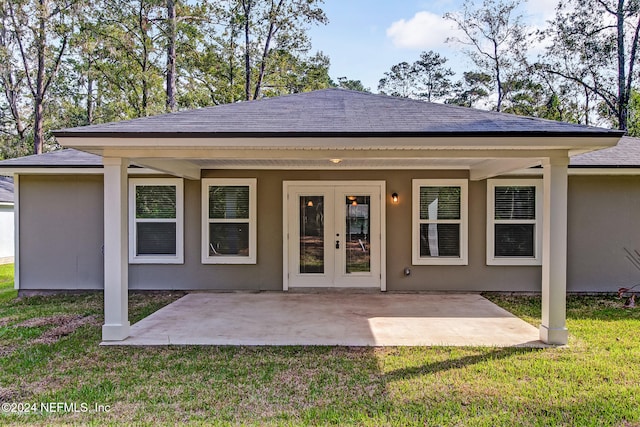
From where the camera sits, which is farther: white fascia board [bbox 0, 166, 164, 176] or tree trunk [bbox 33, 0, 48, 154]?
tree trunk [bbox 33, 0, 48, 154]

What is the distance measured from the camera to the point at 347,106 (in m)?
6.06

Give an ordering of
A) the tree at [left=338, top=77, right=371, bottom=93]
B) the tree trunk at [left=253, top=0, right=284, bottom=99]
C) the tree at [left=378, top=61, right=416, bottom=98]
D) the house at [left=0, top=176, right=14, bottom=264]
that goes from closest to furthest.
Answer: the house at [left=0, top=176, right=14, bottom=264], the tree trunk at [left=253, top=0, right=284, bottom=99], the tree at [left=378, top=61, right=416, bottom=98], the tree at [left=338, top=77, right=371, bottom=93]

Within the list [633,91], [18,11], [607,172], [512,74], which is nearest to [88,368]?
[607,172]

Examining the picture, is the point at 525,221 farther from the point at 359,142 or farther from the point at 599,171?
the point at 359,142

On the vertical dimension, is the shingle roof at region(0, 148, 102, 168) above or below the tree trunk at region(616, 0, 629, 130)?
below

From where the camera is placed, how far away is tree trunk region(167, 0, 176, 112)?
1584cm

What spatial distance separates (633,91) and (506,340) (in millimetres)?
18768

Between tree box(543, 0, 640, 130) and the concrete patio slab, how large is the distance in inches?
654

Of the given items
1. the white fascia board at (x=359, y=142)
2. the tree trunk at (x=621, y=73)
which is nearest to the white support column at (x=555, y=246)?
the white fascia board at (x=359, y=142)

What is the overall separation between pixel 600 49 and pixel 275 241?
1930 centimetres

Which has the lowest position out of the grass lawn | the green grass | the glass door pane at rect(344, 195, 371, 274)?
the green grass

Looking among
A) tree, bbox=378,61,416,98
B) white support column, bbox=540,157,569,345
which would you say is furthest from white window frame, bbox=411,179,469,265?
tree, bbox=378,61,416,98

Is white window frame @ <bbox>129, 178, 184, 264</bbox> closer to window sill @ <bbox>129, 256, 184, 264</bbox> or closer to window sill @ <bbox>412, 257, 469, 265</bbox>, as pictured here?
window sill @ <bbox>129, 256, 184, 264</bbox>

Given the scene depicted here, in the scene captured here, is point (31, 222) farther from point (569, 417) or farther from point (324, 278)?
point (569, 417)
